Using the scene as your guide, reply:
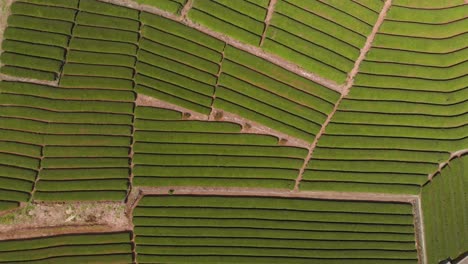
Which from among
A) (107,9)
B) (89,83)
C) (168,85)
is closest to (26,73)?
(89,83)

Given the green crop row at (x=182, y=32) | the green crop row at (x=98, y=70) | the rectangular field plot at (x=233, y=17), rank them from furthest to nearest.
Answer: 1. the rectangular field plot at (x=233, y=17)
2. the green crop row at (x=182, y=32)
3. the green crop row at (x=98, y=70)

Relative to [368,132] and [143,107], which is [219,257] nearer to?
[143,107]

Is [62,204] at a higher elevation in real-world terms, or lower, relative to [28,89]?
→ lower

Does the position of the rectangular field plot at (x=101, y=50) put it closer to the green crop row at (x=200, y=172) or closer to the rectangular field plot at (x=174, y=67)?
the rectangular field plot at (x=174, y=67)

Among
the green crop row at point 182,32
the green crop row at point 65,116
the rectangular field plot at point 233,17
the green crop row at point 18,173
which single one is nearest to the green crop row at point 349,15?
the rectangular field plot at point 233,17

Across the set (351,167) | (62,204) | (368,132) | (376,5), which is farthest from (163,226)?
(376,5)

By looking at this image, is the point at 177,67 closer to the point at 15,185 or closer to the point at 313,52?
the point at 313,52
